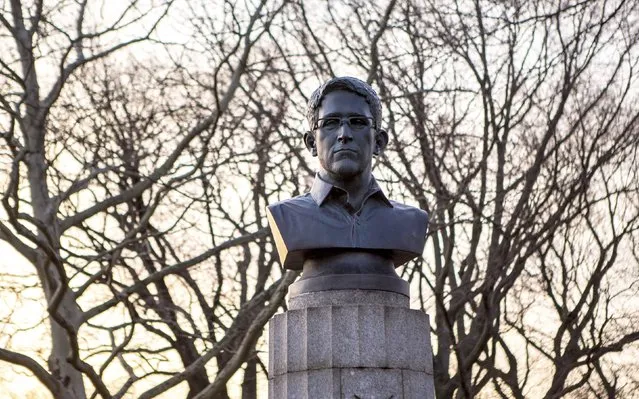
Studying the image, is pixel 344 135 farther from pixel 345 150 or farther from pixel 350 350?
pixel 350 350

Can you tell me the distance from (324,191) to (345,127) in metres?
0.52

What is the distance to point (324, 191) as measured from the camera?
8.41 meters

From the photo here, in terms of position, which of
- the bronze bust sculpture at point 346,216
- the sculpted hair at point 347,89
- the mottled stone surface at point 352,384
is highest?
the sculpted hair at point 347,89

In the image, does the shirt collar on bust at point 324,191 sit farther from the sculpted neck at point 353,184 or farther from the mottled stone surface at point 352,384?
the mottled stone surface at point 352,384

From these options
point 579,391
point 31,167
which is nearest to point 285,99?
point 31,167

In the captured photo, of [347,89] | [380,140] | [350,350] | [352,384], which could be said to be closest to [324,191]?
→ [380,140]

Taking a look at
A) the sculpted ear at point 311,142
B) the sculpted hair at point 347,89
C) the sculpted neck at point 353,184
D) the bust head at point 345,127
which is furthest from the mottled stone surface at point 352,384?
the sculpted hair at point 347,89

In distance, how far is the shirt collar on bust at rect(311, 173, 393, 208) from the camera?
330 inches

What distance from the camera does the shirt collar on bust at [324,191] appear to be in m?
8.39

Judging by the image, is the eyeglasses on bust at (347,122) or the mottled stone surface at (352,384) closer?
the mottled stone surface at (352,384)

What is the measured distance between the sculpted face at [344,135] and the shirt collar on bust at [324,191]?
0.29 ft

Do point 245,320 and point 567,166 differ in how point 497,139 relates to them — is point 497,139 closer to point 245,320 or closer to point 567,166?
point 567,166

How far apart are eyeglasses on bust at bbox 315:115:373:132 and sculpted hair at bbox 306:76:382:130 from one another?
103mm

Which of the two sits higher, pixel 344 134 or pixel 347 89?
pixel 347 89
